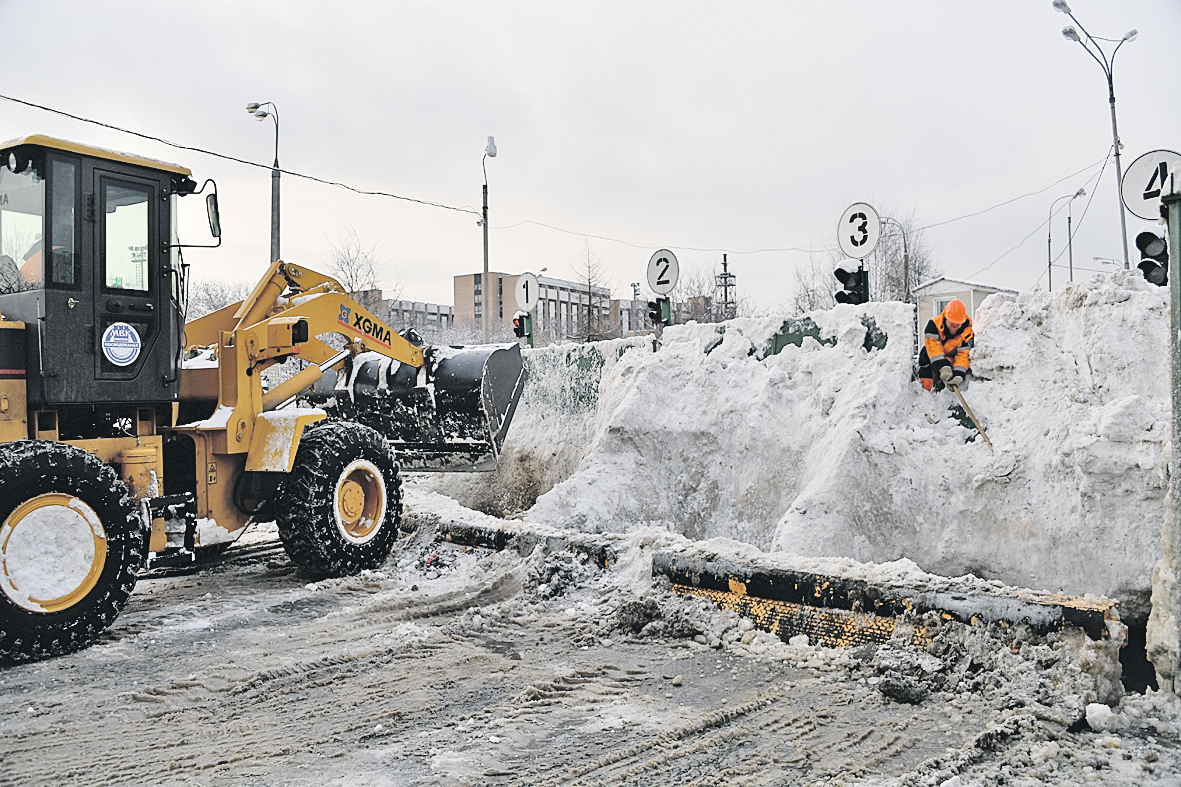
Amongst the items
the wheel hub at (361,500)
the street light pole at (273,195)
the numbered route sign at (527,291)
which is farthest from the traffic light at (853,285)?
the street light pole at (273,195)

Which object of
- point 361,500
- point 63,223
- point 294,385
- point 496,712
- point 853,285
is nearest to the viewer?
point 496,712

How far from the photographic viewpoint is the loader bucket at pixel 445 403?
27.0 ft

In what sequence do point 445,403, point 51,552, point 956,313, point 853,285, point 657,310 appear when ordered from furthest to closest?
1. point 657,310
2. point 853,285
3. point 445,403
4. point 956,313
5. point 51,552

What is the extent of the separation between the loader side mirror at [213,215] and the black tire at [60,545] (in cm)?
174

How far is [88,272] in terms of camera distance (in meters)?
5.23

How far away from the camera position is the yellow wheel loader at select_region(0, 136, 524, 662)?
475 cm

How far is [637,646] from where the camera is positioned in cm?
472

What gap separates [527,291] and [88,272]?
8.37 m

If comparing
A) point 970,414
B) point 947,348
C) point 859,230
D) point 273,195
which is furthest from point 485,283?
point 970,414

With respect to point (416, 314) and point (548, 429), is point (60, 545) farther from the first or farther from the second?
point (416, 314)

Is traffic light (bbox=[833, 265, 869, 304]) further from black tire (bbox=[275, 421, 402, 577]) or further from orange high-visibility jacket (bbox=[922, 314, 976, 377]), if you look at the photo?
black tire (bbox=[275, 421, 402, 577])

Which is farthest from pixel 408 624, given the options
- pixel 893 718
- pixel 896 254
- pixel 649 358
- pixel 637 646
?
pixel 896 254

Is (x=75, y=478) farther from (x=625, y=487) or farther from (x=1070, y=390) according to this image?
(x=1070, y=390)

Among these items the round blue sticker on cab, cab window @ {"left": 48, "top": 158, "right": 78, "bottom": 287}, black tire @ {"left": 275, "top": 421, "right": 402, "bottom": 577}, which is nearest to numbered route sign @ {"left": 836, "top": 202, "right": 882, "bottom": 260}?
black tire @ {"left": 275, "top": 421, "right": 402, "bottom": 577}
